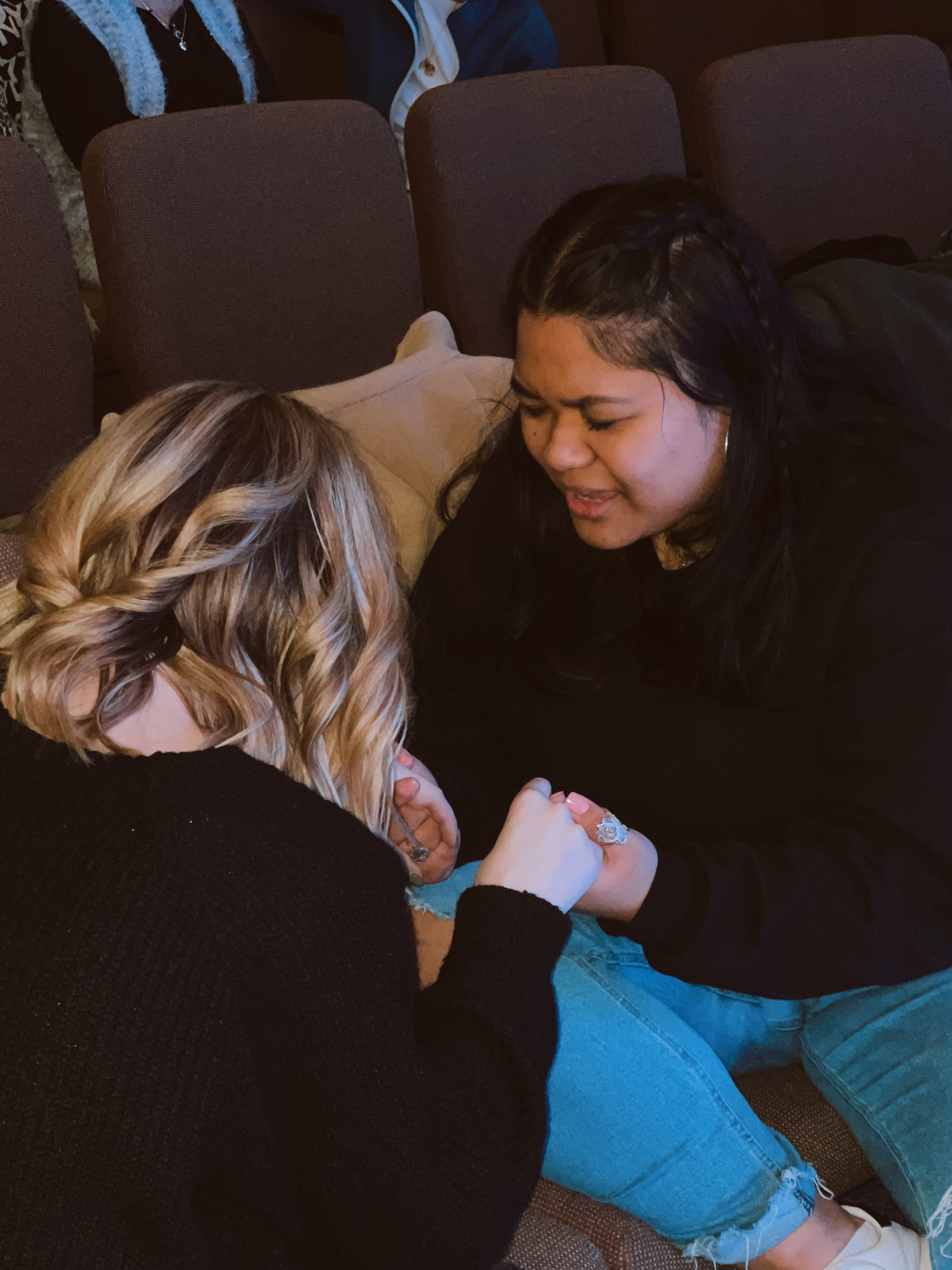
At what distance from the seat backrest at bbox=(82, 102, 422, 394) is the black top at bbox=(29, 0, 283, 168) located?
19.7 inches

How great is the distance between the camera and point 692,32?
334 cm

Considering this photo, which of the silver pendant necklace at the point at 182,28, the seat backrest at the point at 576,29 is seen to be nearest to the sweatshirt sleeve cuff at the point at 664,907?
the silver pendant necklace at the point at 182,28

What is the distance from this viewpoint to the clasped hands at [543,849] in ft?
2.89

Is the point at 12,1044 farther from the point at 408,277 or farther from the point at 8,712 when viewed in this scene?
the point at 408,277

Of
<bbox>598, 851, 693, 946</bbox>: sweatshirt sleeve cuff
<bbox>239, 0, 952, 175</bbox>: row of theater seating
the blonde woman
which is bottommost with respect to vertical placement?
<bbox>598, 851, 693, 946</bbox>: sweatshirt sleeve cuff

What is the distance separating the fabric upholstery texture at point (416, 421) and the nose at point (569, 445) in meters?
0.29

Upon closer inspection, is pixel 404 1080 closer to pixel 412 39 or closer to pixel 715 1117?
pixel 715 1117

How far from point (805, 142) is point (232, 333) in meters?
1.17

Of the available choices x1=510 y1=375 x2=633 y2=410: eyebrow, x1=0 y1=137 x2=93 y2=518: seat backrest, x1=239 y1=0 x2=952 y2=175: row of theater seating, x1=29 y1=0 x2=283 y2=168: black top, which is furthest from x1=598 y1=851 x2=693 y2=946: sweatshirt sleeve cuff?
x1=239 y1=0 x2=952 y2=175: row of theater seating

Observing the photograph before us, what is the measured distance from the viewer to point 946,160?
2.17 metres

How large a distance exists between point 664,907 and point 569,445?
44cm

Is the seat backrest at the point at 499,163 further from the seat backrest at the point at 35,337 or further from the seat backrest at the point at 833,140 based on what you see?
the seat backrest at the point at 35,337

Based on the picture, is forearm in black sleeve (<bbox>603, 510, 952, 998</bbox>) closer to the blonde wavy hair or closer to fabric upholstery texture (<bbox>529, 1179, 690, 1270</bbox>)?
fabric upholstery texture (<bbox>529, 1179, 690, 1270</bbox>)

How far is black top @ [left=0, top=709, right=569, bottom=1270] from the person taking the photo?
0.62 meters
